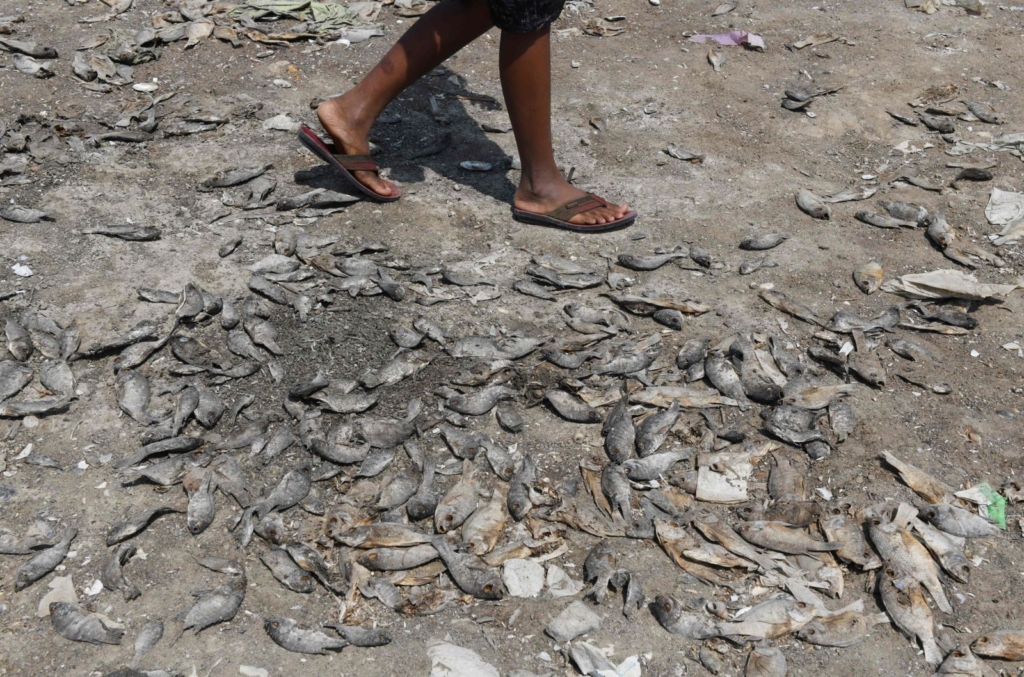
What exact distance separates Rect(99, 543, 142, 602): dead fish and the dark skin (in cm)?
168

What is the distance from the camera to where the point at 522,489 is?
238cm

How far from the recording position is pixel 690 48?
186 inches

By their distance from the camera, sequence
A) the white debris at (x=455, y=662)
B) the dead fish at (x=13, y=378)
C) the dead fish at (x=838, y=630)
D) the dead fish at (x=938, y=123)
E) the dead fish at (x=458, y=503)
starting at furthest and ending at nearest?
the dead fish at (x=938, y=123), the dead fish at (x=13, y=378), the dead fish at (x=458, y=503), the dead fish at (x=838, y=630), the white debris at (x=455, y=662)

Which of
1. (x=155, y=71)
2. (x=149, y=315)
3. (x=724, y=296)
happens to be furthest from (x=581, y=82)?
(x=149, y=315)

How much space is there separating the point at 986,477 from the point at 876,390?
0.39 meters

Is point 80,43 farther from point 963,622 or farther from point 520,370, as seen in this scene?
point 963,622

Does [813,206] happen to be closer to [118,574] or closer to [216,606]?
[216,606]

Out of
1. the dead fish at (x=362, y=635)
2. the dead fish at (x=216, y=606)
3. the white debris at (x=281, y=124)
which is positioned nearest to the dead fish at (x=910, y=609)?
the dead fish at (x=362, y=635)

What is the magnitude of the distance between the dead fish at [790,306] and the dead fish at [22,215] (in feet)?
8.33

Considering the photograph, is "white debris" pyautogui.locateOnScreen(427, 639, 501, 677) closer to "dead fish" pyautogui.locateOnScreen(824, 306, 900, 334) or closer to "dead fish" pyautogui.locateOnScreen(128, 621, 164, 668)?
"dead fish" pyautogui.locateOnScreen(128, 621, 164, 668)

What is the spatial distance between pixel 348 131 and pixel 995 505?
245cm

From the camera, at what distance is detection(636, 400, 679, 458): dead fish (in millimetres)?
2512

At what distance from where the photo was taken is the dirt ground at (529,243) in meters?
2.10

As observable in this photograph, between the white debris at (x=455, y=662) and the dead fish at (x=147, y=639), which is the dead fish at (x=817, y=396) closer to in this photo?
the white debris at (x=455, y=662)
